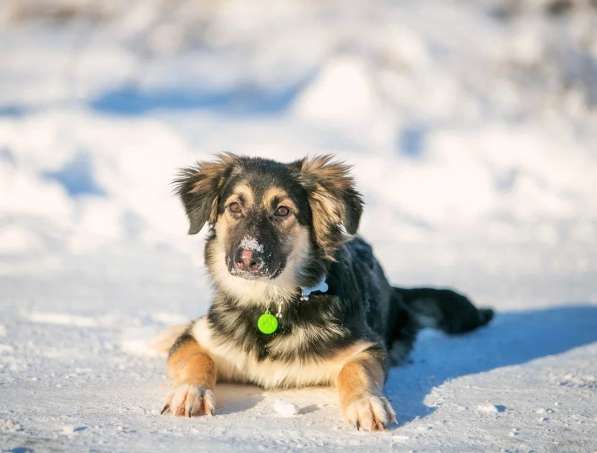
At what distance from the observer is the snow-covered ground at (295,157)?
12.2 feet

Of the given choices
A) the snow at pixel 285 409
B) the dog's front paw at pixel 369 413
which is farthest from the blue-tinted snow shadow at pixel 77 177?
the dog's front paw at pixel 369 413

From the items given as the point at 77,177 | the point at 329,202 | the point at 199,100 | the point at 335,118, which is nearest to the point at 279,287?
the point at 329,202

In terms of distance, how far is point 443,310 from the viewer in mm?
5934

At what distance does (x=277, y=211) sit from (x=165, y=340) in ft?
4.21

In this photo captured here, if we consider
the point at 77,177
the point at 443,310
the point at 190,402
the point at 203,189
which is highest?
the point at 77,177

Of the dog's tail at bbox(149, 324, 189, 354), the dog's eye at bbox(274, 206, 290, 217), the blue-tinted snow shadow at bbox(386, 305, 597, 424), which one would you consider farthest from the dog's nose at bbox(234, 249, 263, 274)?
the dog's tail at bbox(149, 324, 189, 354)

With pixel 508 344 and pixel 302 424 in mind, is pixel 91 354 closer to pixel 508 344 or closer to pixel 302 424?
pixel 302 424

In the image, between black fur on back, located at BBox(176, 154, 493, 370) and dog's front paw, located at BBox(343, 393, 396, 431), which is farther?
black fur on back, located at BBox(176, 154, 493, 370)

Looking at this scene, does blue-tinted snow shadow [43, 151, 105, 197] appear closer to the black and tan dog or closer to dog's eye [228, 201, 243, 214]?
the black and tan dog

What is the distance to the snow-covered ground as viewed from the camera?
3.73 metres

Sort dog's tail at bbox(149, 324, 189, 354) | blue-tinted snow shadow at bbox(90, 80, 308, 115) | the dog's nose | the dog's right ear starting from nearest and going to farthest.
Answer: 1. the dog's nose
2. the dog's right ear
3. dog's tail at bbox(149, 324, 189, 354)
4. blue-tinted snow shadow at bbox(90, 80, 308, 115)

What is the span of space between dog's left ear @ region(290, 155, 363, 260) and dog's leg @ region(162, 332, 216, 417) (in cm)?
96

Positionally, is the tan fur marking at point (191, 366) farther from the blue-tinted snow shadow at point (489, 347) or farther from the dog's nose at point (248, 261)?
the blue-tinted snow shadow at point (489, 347)

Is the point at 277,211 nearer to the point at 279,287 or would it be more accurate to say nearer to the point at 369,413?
the point at 279,287
